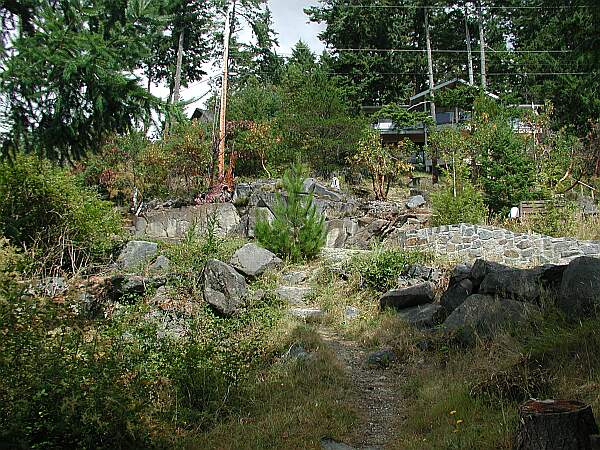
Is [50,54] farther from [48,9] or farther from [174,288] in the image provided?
[174,288]

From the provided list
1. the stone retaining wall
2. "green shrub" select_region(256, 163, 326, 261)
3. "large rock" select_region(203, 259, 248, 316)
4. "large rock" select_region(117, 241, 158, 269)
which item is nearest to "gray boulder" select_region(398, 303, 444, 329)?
the stone retaining wall

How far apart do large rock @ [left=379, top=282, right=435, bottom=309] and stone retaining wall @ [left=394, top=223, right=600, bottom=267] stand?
1976 millimetres

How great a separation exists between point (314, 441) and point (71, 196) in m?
8.61

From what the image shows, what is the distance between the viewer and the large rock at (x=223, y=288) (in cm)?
1005

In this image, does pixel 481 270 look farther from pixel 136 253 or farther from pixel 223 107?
pixel 223 107

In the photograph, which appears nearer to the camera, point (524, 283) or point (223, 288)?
point (524, 283)

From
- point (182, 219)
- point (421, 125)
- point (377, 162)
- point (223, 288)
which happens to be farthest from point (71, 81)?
point (421, 125)

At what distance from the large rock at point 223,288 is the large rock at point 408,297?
2554mm

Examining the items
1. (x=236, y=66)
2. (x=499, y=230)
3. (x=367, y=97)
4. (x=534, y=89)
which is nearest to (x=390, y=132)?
(x=367, y=97)

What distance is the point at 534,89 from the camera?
30.4m

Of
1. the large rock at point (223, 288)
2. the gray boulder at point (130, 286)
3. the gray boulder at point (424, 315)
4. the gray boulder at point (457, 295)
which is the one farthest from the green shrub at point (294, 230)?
the gray boulder at point (457, 295)

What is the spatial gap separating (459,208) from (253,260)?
5197 millimetres

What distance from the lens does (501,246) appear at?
38.5 feet

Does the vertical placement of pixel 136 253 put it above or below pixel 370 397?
above
